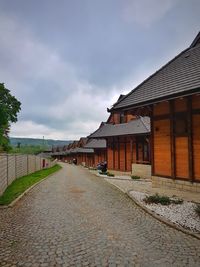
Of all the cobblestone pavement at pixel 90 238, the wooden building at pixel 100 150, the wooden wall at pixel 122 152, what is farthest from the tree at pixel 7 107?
the cobblestone pavement at pixel 90 238

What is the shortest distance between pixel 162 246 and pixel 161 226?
151 centimetres

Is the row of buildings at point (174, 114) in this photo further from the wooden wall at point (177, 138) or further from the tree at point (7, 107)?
the tree at point (7, 107)

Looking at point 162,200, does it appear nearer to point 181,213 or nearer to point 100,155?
point 181,213

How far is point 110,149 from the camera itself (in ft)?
95.7

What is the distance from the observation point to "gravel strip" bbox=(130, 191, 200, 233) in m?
6.96

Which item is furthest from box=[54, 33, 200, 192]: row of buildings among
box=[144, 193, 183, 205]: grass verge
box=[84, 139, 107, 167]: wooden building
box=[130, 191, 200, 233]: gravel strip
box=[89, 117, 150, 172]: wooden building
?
box=[84, 139, 107, 167]: wooden building

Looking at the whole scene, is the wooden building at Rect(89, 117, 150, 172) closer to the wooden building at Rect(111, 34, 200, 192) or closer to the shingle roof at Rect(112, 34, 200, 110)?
the shingle roof at Rect(112, 34, 200, 110)

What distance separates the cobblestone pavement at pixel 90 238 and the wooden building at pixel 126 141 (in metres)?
13.7

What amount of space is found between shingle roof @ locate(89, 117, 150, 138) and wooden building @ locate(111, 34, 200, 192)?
9.20m

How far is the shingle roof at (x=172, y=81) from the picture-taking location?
32.1 feet

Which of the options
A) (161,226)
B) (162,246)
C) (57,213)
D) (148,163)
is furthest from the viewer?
(148,163)

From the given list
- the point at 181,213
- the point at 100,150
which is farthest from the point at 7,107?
the point at 181,213

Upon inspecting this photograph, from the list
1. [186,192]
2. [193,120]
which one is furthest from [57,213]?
[193,120]

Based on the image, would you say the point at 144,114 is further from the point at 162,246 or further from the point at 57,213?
the point at 162,246
